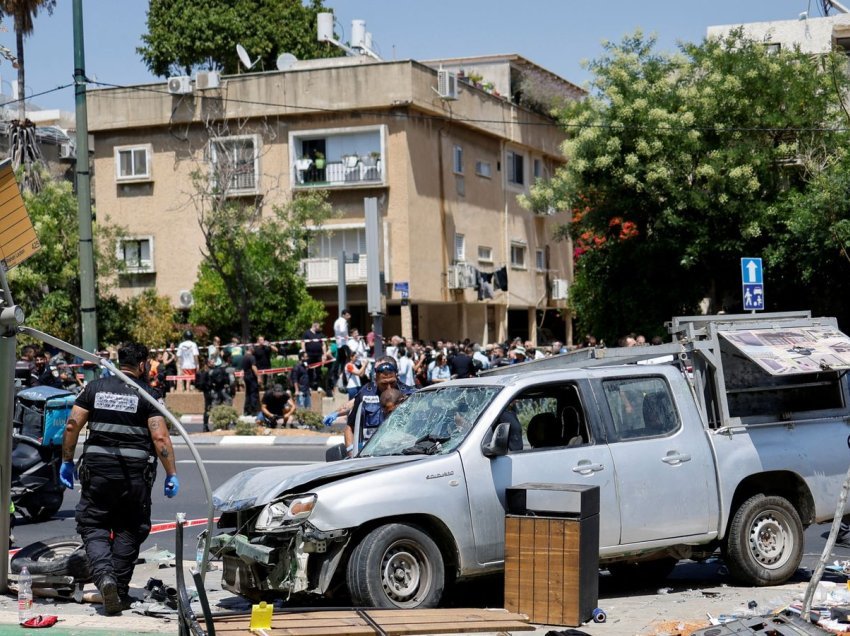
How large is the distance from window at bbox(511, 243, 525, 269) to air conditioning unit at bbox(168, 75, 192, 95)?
13803mm

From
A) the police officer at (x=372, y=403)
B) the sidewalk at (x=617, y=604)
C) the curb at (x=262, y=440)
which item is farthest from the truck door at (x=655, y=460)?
the curb at (x=262, y=440)

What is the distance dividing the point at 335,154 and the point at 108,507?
30.9 metres

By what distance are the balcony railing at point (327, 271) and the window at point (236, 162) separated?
304 cm

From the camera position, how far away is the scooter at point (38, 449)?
1169cm

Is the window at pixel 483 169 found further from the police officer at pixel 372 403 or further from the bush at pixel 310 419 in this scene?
the police officer at pixel 372 403

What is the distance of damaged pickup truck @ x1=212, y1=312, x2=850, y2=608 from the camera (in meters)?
7.68

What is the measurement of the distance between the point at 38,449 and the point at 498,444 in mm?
6007

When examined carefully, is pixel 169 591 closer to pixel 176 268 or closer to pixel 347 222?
pixel 347 222

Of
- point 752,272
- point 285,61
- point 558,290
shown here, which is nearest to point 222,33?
point 285,61

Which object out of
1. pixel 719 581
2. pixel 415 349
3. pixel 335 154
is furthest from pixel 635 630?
pixel 335 154

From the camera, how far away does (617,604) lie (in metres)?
8.79

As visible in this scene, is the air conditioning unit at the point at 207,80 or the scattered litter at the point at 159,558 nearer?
the scattered litter at the point at 159,558

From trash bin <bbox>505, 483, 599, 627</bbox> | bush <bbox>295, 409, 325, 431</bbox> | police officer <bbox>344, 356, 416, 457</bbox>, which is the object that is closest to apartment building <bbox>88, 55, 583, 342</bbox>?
bush <bbox>295, 409, 325, 431</bbox>

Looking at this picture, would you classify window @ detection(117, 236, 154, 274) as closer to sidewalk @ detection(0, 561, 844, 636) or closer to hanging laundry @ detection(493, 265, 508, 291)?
hanging laundry @ detection(493, 265, 508, 291)
